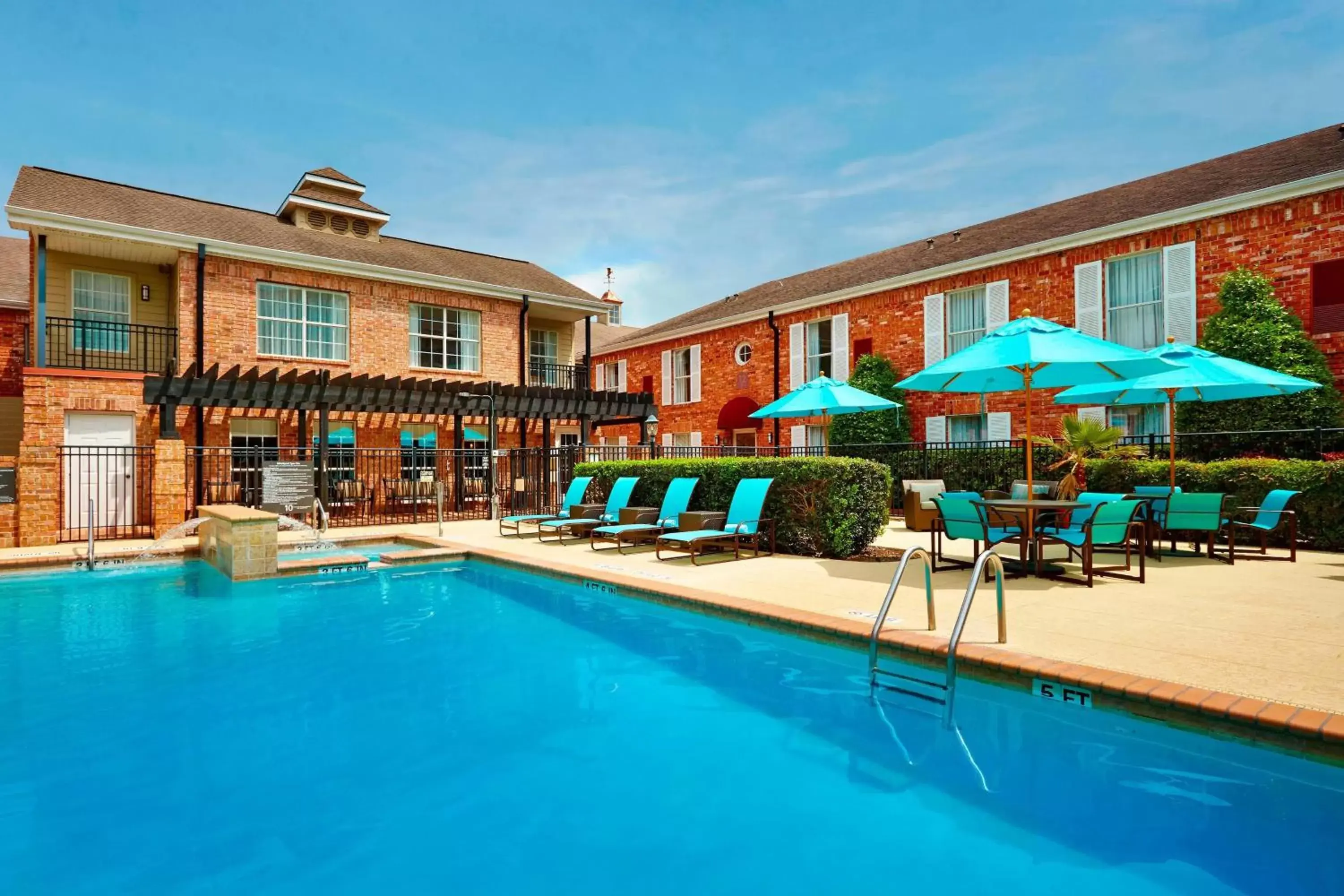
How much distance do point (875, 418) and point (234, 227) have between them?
17408mm

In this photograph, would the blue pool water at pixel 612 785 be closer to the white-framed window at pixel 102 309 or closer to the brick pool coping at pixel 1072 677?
the brick pool coping at pixel 1072 677

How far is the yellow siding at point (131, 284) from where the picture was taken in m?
16.8

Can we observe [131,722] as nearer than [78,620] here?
Yes

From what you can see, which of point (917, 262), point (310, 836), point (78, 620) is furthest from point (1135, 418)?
point (78, 620)

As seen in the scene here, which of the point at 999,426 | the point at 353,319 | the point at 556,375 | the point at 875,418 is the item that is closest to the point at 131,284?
the point at 353,319

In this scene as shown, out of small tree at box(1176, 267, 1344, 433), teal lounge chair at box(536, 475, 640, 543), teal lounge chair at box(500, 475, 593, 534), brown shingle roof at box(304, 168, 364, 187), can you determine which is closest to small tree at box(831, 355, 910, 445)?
small tree at box(1176, 267, 1344, 433)

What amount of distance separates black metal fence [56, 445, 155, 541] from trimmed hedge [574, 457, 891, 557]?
37.5 ft

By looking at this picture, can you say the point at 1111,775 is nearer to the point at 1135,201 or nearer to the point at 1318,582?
the point at 1318,582

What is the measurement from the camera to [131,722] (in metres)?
4.59

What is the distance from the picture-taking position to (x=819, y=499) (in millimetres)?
9258

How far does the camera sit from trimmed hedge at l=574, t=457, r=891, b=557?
29.9 ft

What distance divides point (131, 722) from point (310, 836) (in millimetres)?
2233

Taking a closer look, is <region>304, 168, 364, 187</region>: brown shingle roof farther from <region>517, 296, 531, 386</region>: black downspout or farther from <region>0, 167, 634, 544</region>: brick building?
<region>517, 296, 531, 386</region>: black downspout

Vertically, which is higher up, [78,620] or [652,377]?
[652,377]
